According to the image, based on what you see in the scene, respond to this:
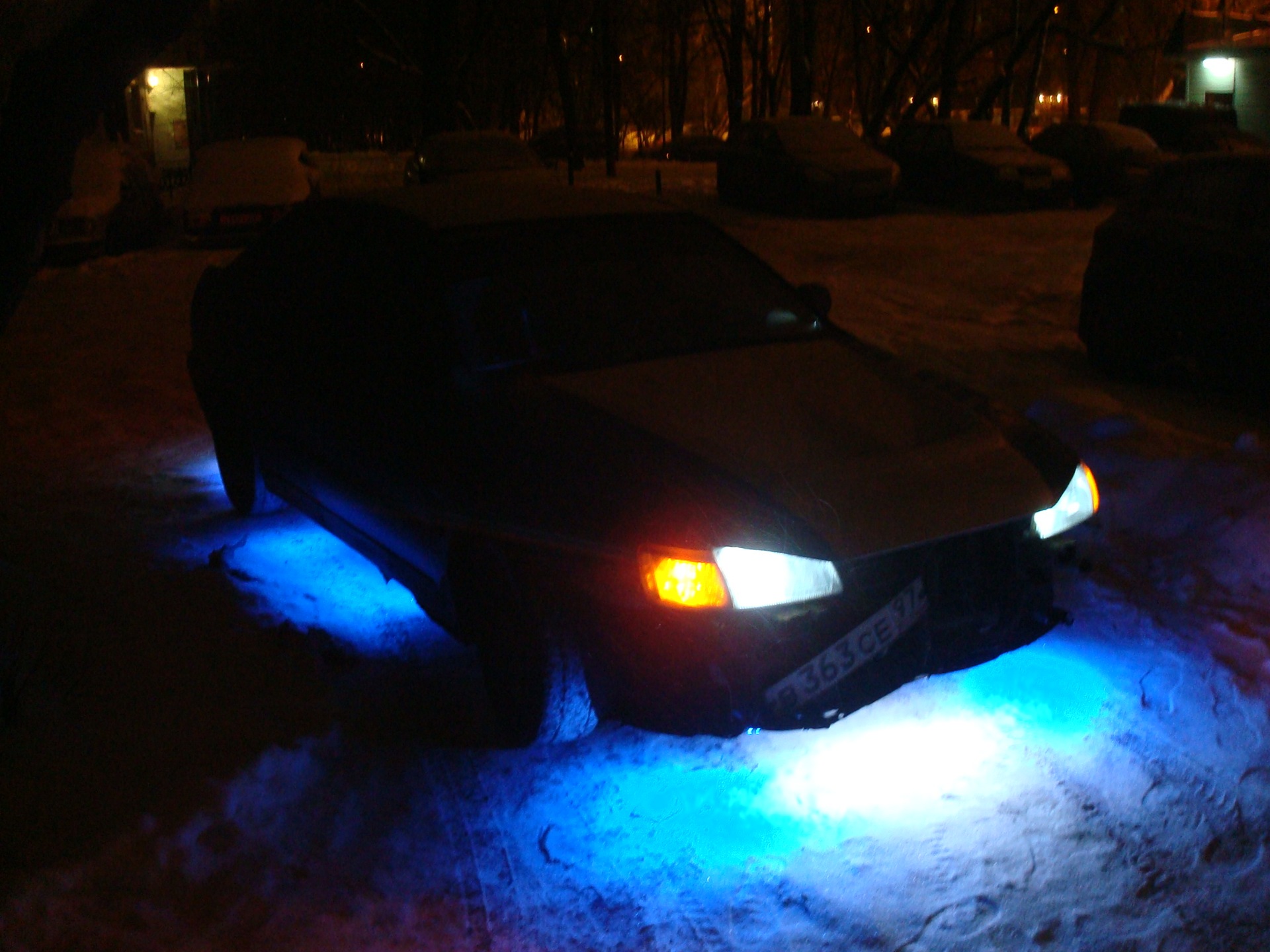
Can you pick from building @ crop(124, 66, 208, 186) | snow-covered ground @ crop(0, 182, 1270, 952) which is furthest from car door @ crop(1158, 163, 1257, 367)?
building @ crop(124, 66, 208, 186)

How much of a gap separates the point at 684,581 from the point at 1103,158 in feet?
70.9

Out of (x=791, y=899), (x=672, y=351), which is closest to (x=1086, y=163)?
(x=672, y=351)

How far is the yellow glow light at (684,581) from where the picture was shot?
3.22m

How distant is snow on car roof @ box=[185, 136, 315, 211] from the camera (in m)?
18.8

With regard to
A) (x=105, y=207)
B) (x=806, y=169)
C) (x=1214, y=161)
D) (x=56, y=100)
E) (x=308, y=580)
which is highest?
(x=56, y=100)

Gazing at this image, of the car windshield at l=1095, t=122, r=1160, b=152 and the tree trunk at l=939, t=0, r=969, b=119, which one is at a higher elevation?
the tree trunk at l=939, t=0, r=969, b=119

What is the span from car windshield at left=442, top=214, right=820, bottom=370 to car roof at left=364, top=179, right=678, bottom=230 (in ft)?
0.23

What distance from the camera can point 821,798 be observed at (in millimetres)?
3545

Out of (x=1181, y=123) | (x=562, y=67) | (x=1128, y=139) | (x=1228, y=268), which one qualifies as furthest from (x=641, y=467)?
(x=562, y=67)

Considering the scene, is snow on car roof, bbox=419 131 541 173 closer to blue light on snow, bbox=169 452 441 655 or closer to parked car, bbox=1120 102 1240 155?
parked car, bbox=1120 102 1240 155

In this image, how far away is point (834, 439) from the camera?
3721 mm

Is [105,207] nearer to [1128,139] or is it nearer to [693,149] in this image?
[1128,139]

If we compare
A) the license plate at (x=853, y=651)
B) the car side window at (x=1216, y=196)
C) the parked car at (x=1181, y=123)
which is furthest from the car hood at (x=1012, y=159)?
the license plate at (x=853, y=651)

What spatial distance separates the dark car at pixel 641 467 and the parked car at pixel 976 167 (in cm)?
1722
